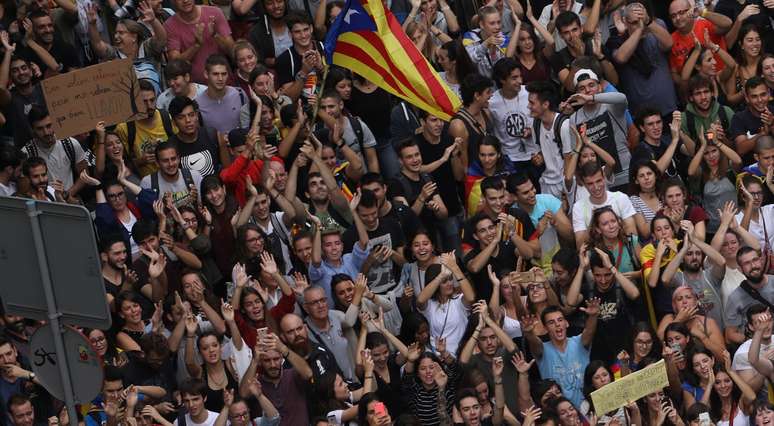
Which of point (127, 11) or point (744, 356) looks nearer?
point (744, 356)

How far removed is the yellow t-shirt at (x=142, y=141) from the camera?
18578 mm

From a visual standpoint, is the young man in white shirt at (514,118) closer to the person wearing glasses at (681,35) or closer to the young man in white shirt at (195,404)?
the person wearing glasses at (681,35)

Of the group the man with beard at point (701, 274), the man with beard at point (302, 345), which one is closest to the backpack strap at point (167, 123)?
the man with beard at point (302, 345)

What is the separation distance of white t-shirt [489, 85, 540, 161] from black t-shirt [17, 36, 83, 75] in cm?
403

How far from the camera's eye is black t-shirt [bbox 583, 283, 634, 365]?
→ 683 inches

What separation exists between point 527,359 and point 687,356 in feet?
4.44

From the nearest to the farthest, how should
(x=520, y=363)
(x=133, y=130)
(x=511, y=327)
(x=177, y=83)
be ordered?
(x=520, y=363), (x=511, y=327), (x=133, y=130), (x=177, y=83)

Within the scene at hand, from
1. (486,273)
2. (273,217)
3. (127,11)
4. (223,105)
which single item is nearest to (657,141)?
(486,273)

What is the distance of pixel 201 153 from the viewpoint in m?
18.5

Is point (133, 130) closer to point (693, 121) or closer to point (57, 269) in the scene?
point (693, 121)

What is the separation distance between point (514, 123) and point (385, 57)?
115 inches

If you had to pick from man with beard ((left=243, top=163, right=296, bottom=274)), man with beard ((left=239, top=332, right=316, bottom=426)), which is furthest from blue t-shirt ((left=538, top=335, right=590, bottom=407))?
man with beard ((left=243, top=163, right=296, bottom=274))

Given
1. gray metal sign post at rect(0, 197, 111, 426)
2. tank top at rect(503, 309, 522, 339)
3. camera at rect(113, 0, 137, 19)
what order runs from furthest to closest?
camera at rect(113, 0, 137, 19) → tank top at rect(503, 309, 522, 339) → gray metal sign post at rect(0, 197, 111, 426)

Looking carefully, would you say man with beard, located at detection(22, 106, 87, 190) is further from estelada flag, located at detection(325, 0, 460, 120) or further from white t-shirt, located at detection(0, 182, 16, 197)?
estelada flag, located at detection(325, 0, 460, 120)
